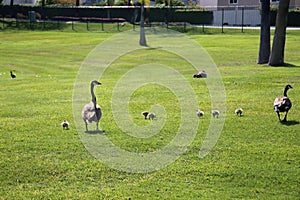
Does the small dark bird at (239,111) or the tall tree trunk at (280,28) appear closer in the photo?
the small dark bird at (239,111)

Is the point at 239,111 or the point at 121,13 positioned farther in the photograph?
the point at 121,13

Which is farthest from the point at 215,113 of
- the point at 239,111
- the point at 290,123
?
the point at 290,123

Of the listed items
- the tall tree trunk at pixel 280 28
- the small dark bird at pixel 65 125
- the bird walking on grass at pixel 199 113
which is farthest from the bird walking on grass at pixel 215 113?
the tall tree trunk at pixel 280 28

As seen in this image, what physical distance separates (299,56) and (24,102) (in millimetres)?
19565

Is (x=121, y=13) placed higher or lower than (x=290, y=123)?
higher

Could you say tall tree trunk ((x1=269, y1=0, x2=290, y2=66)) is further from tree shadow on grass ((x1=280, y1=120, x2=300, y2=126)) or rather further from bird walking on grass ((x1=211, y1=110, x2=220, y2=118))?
tree shadow on grass ((x1=280, y1=120, x2=300, y2=126))

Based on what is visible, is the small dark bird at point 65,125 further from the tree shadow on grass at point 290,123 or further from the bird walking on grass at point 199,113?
the tree shadow on grass at point 290,123

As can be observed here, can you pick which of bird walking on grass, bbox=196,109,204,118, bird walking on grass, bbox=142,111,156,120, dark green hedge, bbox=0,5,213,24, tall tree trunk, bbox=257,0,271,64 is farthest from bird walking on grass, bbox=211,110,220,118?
dark green hedge, bbox=0,5,213,24

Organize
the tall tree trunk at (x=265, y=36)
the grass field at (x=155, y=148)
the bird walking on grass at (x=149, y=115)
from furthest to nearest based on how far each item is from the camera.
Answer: the tall tree trunk at (x=265, y=36) < the bird walking on grass at (x=149, y=115) < the grass field at (x=155, y=148)

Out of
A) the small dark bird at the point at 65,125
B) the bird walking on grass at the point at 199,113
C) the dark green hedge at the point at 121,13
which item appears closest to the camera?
the small dark bird at the point at 65,125

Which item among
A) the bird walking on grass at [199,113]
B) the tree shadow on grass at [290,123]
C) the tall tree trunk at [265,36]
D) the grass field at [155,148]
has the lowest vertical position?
the grass field at [155,148]

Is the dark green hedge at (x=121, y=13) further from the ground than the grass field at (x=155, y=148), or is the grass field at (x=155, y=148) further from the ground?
the dark green hedge at (x=121, y=13)

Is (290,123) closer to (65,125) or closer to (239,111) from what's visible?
(239,111)

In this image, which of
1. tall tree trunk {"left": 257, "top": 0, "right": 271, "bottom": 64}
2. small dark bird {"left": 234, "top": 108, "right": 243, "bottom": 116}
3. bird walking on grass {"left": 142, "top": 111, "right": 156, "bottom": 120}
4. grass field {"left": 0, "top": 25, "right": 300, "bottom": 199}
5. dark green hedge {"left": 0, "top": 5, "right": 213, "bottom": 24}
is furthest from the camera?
dark green hedge {"left": 0, "top": 5, "right": 213, "bottom": 24}
